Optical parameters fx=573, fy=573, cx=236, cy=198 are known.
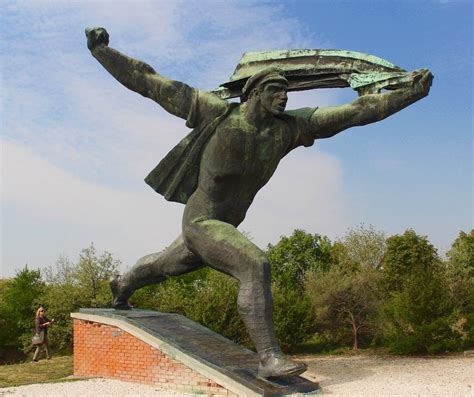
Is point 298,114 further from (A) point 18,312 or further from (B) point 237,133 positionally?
(A) point 18,312

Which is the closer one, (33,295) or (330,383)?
(330,383)

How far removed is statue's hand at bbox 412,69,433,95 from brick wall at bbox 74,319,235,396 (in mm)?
3928

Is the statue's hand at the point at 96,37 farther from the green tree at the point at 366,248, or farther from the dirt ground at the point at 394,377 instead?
the green tree at the point at 366,248

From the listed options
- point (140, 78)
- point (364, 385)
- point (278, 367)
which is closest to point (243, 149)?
point (140, 78)

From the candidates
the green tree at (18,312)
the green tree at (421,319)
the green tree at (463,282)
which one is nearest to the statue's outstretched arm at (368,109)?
the green tree at (421,319)

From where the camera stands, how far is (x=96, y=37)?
650 centimetres

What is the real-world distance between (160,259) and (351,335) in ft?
33.7

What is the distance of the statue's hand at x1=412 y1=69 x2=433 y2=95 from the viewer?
6312 millimetres

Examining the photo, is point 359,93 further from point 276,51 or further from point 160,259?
point 160,259

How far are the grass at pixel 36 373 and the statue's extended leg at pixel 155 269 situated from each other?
4.76ft

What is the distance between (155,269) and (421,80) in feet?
13.8

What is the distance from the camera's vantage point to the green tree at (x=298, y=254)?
35344 millimetres

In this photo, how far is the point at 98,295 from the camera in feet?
52.5

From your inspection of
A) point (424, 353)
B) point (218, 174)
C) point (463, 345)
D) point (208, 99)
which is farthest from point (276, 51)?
point (463, 345)
